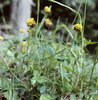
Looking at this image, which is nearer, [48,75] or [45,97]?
[45,97]

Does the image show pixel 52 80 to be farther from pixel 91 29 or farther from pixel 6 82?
Result: pixel 91 29

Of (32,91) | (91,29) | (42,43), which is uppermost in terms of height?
(42,43)

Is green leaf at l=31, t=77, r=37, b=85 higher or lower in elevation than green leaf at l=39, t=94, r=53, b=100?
higher

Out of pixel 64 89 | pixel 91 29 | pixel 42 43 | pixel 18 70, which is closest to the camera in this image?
pixel 64 89

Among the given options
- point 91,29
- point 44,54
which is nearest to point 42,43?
point 44,54

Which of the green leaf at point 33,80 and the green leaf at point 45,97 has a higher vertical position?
the green leaf at point 33,80

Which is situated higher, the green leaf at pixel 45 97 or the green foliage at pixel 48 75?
the green foliage at pixel 48 75

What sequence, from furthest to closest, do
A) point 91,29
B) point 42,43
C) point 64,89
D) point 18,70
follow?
point 91,29 < point 42,43 < point 18,70 < point 64,89

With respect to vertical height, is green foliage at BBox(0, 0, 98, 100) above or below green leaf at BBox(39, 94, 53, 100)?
above

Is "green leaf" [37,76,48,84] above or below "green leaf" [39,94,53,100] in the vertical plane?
above

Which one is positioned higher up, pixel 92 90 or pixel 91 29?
pixel 92 90

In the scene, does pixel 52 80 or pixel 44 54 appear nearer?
pixel 52 80
